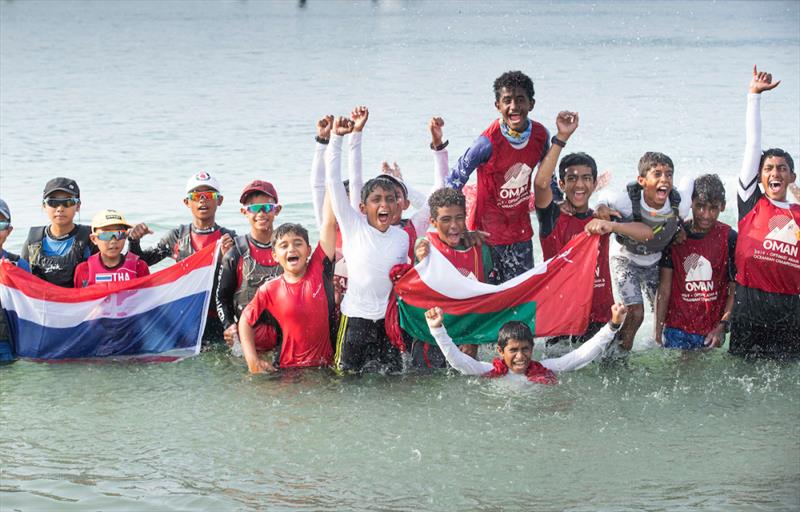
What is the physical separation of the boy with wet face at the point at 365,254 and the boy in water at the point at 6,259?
2.74 m

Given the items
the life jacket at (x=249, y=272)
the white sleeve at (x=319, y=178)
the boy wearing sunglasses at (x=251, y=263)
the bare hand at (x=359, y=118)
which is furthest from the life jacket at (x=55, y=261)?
the bare hand at (x=359, y=118)

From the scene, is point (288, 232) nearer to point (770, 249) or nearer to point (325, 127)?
point (325, 127)

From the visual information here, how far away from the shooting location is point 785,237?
28.7 ft

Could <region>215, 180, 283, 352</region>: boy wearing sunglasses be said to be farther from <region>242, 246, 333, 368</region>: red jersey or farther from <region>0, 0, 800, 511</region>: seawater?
<region>0, 0, 800, 511</region>: seawater

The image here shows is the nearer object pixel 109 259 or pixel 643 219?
pixel 643 219

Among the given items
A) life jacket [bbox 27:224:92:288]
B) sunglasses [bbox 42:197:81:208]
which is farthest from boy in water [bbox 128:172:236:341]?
sunglasses [bbox 42:197:81:208]

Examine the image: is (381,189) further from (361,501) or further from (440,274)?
(361,501)

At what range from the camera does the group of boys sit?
852 cm

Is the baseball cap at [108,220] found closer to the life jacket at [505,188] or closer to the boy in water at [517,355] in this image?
the boy in water at [517,355]

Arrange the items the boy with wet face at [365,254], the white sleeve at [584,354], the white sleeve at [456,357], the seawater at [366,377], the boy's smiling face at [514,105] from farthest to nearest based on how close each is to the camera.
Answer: the boy's smiling face at [514,105]
the boy with wet face at [365,254]
the white sleeve at [584,354]
the white sleeve at [456,357]
the seawater at [366,377]

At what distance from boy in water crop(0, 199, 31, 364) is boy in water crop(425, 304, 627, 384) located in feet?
11.4

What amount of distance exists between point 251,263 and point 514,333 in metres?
2.24

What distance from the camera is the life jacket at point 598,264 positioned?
9.02 m

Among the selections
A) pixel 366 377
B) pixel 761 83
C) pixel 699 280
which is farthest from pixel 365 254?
pixel 761 83
